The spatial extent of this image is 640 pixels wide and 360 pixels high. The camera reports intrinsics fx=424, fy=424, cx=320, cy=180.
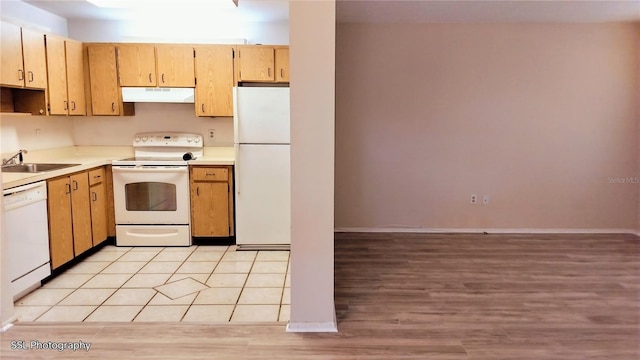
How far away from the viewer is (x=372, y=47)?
464 centimetres

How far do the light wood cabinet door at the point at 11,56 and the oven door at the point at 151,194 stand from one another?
Answer: 1.16 meters

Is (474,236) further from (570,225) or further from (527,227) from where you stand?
(570,225)

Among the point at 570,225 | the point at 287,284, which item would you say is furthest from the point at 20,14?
the point at 570,225

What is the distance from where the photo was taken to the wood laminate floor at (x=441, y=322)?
2.29 m

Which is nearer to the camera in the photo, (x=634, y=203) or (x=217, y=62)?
(x=217, y=62)

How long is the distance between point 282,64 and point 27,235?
2716mm

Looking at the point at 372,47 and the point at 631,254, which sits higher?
the point at 372,47

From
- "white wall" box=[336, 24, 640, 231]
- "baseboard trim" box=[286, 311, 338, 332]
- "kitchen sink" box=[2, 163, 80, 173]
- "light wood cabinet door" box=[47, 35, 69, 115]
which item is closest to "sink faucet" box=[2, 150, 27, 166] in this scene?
"kitchen sink" box=[2, 163, 80, 173]

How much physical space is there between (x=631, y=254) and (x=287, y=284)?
128 inches

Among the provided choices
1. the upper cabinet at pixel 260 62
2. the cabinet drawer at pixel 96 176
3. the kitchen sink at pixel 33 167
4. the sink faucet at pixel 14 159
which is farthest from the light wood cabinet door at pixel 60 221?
the upper cabinet at pixel 260 62

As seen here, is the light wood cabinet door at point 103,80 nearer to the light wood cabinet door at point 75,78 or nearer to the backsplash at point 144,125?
the light wood cabinet door at point 75,78

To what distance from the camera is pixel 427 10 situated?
162 inches

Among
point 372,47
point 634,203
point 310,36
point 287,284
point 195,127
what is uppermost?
point 372,47

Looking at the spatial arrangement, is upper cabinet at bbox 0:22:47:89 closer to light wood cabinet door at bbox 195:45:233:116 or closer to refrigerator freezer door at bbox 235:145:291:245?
light wood cabinet door at bbox 195:45:233:116
